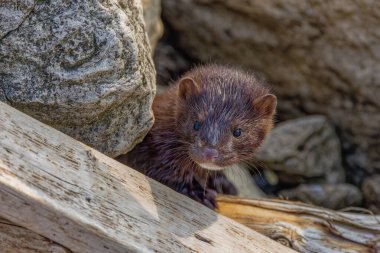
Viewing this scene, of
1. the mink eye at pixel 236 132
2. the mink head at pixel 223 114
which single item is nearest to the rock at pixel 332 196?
the mink head at pixel 223 114

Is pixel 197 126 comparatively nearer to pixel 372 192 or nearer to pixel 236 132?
pixel 236 132

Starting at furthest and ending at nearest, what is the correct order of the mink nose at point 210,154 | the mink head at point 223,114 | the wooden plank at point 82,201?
1. the mink head at point 223,114
2. the mink nose at point 210,154
3. the wooden plank at point 82,201

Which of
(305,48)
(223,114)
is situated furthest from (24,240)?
(305,48)

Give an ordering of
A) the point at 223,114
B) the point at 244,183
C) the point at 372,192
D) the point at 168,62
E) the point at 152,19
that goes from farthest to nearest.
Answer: the point at 168,62 < the point at 244,183 < the point at 152,19 < the point at 372,192 < the point at 223,114

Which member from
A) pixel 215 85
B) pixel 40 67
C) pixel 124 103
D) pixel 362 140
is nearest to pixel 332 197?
pixel 362 140

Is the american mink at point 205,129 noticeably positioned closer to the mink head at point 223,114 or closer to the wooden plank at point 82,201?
the mink head at point 223,114

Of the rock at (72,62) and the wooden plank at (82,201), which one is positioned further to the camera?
the rock at (72,62)
